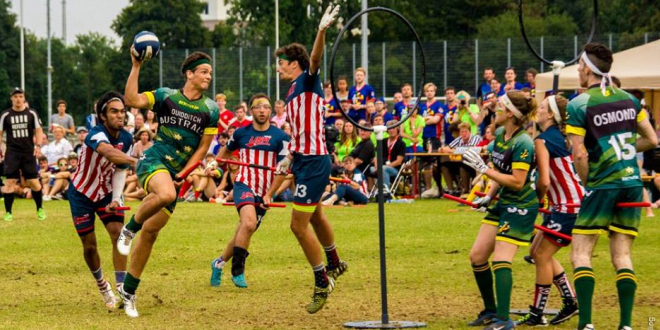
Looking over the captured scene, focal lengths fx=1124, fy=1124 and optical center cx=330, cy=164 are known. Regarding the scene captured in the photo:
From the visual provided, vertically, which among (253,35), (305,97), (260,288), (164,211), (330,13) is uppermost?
(253,35)

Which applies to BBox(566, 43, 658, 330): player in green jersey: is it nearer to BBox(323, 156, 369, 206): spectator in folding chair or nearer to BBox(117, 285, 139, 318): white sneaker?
BBox(117, 285, 139, 318): white sneaker

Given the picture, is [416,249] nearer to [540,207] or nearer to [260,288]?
[260,288]

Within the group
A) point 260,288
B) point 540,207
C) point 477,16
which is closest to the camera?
point 540,207

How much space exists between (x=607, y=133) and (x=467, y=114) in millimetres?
15097

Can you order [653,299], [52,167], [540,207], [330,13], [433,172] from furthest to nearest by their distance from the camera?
[52,167], [433,172], [653,299], [540,207], [330,13]

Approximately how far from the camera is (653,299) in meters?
10.8

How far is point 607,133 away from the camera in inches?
339

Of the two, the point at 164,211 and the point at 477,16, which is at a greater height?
the point at 477,16

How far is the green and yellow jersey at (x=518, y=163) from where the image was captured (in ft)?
29.8

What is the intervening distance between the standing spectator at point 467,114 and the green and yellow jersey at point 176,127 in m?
13.3

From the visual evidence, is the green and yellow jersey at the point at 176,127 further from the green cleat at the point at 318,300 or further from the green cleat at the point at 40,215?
the green cleat at the point at 40,215

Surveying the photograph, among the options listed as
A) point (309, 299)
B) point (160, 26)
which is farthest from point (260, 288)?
point (160, 26)

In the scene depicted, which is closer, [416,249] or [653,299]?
[653,299]

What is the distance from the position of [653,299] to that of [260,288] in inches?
160
